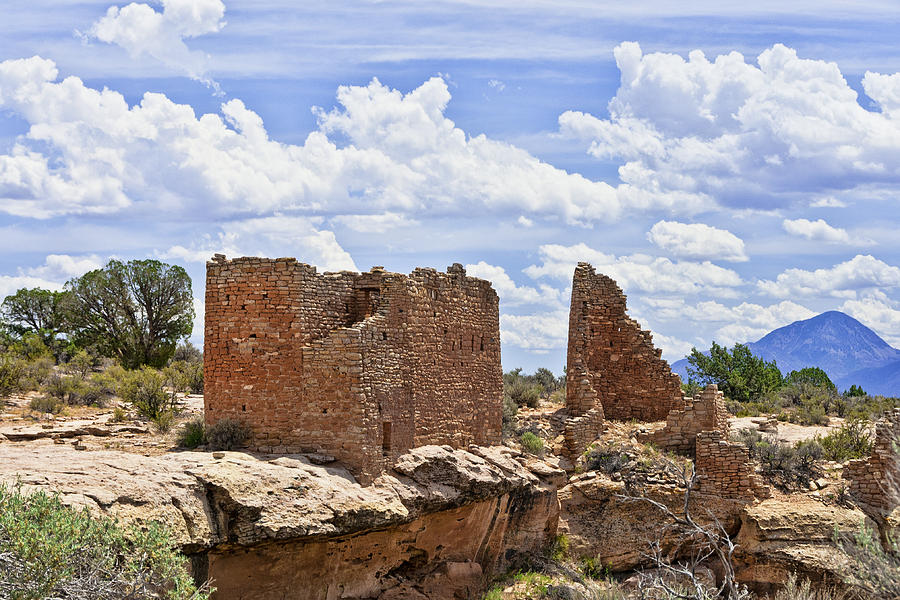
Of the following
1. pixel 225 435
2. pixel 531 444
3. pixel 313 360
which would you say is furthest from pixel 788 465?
pixel 225 435

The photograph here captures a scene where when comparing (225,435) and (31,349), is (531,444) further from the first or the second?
(31,349)

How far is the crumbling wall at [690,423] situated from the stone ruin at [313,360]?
7087mm

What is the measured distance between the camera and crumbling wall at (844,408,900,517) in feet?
67.1

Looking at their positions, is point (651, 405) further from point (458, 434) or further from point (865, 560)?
point (865, 560)

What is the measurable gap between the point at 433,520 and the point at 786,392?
82.9 ft

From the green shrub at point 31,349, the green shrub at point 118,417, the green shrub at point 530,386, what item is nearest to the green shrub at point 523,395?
the green shrub at point 530,386

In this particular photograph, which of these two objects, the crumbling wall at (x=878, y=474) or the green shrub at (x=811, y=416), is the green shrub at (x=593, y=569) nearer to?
the crumbling wall at (x=878, y=474)

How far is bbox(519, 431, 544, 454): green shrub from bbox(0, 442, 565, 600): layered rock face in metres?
0.82

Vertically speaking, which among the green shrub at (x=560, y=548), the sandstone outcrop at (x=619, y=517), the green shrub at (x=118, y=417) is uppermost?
the green shrub at (x=118, y=417)

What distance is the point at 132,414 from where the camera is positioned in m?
21.1

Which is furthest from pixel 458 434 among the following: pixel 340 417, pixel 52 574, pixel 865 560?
pixel 52 574

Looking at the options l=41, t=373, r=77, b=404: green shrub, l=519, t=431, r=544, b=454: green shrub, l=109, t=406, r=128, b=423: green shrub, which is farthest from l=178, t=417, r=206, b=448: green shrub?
l=519, t=431, r=544, b=454: green shrub

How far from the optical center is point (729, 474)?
70.0 feet

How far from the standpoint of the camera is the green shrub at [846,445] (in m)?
23.5
